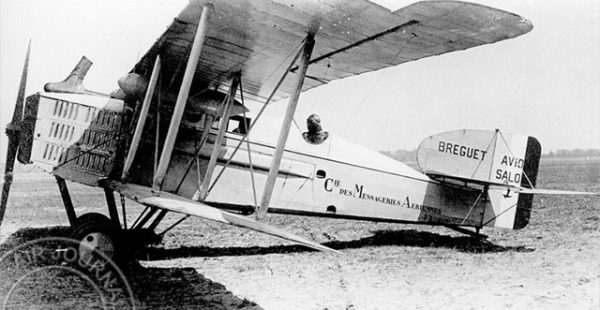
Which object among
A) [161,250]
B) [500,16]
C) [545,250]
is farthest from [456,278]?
[161,250]

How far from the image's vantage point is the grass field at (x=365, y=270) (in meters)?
4.56

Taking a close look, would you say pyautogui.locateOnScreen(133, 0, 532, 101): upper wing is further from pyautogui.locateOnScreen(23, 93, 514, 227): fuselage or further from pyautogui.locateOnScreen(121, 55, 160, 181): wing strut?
pyautogui.locateOnScreen(23, 93, 514, 227): fuselage

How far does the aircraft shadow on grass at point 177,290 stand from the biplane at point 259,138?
1.68 feet

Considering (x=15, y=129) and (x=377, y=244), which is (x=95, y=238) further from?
(x=377, y=244)

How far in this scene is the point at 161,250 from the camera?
7.09m

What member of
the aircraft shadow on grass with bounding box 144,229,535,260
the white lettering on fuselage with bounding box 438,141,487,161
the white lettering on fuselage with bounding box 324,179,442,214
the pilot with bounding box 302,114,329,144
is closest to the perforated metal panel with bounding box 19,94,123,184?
the aircraft shadow on grass with bounding box 144,229,535,260

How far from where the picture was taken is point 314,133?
725cm

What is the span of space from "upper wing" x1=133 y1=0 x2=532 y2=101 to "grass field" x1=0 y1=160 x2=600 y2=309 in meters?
2.57

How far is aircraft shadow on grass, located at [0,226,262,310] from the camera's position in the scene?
4422 mm

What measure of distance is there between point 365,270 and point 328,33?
3117 mm

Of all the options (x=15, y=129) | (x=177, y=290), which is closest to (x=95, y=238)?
(x=177, y=290)

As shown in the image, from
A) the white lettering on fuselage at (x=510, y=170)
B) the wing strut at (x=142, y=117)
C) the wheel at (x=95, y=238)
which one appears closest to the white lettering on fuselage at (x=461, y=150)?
the white lettering on fuselage at (x=510, y=170)

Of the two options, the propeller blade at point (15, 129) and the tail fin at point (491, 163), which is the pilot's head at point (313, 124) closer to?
the tail fin at point (491, 163)

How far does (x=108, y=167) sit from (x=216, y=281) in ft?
6.88
